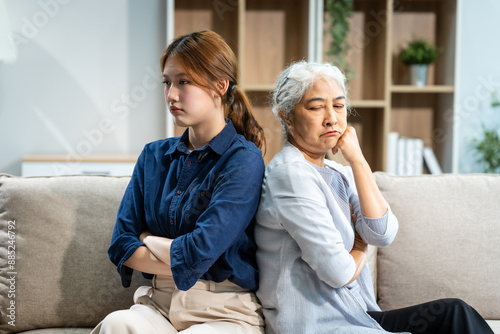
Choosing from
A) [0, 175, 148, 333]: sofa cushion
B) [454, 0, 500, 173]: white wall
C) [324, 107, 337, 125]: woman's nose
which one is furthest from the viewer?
[454, 0, 500, 173]: white wall

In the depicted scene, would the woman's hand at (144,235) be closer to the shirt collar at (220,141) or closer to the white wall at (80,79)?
the shirt collar at (220,141)

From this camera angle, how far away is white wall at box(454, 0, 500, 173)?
3.69 metres

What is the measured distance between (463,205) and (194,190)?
0.96 metres

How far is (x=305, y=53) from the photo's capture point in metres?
3.39

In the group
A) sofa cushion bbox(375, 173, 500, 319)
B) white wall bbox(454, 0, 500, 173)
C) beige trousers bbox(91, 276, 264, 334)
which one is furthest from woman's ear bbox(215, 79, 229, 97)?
white wall bbox(454, 0, 500, 173)

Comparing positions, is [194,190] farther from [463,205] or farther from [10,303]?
[463,205]

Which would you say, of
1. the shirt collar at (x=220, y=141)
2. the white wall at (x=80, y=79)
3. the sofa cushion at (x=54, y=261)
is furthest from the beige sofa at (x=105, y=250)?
the white wall at (x=80, y=79)

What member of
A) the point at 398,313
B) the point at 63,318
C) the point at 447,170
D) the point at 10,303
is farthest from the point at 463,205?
the point at 447,170

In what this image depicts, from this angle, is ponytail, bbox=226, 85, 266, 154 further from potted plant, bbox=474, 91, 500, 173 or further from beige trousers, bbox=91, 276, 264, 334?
potted plant, bbox=474, 91, 500, 173

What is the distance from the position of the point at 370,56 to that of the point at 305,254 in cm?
257

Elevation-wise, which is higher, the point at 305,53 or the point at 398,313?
the point at 305,53

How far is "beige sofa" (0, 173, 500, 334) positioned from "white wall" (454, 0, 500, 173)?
202 centimetres

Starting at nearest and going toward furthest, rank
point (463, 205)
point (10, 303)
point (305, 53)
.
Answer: point (10, 303)
point (463, 205)
point (305, 53)

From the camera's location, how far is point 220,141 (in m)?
1.45
